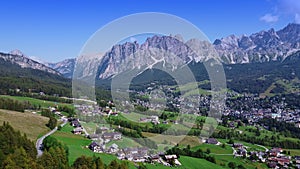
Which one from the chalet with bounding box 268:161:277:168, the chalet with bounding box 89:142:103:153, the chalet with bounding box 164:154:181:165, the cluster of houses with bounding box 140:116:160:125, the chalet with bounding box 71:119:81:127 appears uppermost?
the cluster of houses with bounding box 140:116:160:125

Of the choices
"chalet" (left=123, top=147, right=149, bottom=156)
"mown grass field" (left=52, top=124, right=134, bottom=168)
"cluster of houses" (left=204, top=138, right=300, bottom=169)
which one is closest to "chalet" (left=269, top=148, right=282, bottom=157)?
"cluster of houses" (left=204, top=138, right=300, bottom=169)

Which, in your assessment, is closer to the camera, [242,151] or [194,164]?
[194,164]

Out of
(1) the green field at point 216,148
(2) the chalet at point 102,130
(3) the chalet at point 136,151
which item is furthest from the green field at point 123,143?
(1) the green field at point 216,148

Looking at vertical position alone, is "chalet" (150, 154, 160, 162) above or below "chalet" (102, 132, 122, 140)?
below

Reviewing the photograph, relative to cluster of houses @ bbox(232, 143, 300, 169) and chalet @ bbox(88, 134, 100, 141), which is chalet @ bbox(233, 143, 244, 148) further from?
chalet @ bbox(88, 134, 100, 141)

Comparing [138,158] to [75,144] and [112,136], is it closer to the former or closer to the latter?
[112,136]

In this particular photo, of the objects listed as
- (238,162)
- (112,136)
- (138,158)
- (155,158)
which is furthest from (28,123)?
(238,162)

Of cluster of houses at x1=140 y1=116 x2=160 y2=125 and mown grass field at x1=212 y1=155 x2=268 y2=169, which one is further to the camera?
mown grass field at x1=212 y1=155 x2=268 y2=169

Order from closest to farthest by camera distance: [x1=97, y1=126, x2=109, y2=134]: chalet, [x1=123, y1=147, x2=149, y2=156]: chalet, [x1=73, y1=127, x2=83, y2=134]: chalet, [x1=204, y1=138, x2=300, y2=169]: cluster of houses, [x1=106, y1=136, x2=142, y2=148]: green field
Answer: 1. [x1=123, y1=147, x2=149, y2=156]: chalet
2. [x1=106, y1=136, x2=142, y2=148]: green field
3. [x1=97, y1=126, x2=109, y2=134]: chalet
4. [x1=73, y1=127, x2=83, y2=134]: chalet
5. [x1=204, y1=138, x2=300, y2=169]: cluster of houses

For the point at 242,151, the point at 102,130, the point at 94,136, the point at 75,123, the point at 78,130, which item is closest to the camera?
the point at 102,130
